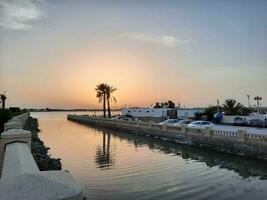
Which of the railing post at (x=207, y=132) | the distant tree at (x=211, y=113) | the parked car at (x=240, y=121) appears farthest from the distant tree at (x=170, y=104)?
the railing post at (x=207, y=132)

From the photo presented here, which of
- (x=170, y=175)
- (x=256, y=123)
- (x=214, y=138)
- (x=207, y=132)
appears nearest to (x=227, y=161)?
(x=214, y=138)

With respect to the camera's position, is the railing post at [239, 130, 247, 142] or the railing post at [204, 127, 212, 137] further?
the railing post at [204, 127, 212, 137]

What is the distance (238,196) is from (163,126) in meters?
29.0

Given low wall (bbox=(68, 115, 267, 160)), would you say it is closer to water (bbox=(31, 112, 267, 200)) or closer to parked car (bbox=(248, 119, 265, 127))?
water (bbox=(31, 112, 267, 200))

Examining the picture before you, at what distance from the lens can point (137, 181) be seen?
16812 millimetres

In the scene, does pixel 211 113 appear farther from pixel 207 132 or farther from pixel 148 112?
pixel 148 112

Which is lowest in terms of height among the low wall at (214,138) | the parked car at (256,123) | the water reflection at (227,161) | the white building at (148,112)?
the water reflection at (227,161)

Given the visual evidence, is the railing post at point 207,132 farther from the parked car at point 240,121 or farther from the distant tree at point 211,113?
the distant tree at point 211,113

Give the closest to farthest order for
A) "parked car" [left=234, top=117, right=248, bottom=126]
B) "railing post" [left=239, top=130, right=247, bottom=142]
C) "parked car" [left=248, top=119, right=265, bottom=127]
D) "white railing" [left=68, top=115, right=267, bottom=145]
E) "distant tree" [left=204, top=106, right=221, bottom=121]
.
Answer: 1. "white railing" [left=68, top=115, right=267, bottom=145]
2. "railing post" [left=239, top=130, right=247, bottom=142]
3. "parked car" [left=248, top=119, right=265, bottom=127]
4. "parked car" [left=234, top=117, right=248, bottom=126]
5. "distant tree" [left=204, top=106, right=221, bottom=121]

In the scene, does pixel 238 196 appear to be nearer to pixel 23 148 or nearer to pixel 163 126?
pixel 23 148

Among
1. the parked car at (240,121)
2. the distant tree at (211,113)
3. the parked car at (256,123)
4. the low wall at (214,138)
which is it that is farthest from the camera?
the distant tree at (211,113)

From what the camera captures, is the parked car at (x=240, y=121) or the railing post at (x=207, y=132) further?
the parked car at (x=240, y=121)

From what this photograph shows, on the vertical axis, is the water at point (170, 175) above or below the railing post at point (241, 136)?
below

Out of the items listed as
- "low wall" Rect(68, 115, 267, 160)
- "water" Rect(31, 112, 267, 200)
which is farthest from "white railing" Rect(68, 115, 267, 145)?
"water" Rect(31, 112, 267, 200)
